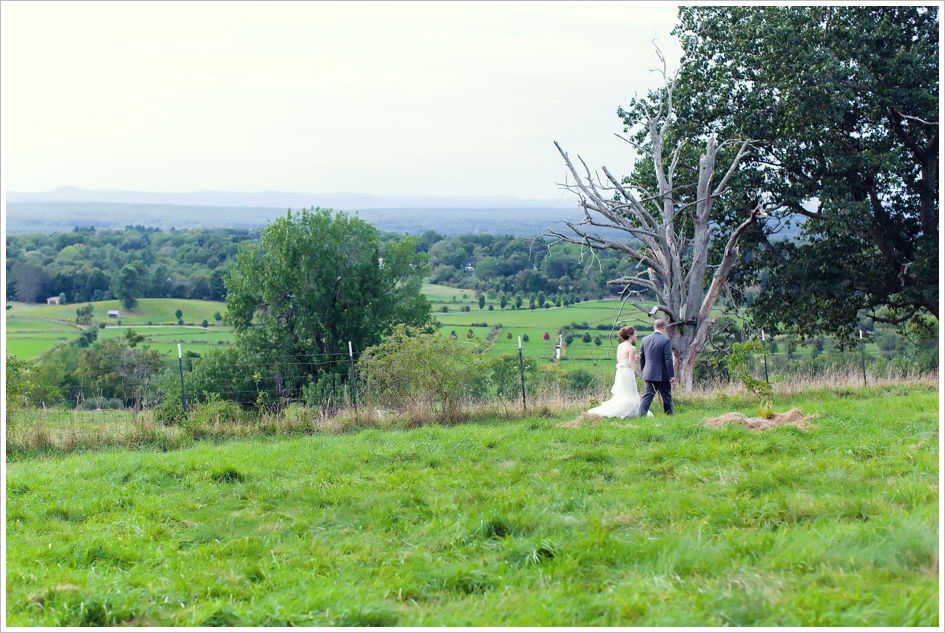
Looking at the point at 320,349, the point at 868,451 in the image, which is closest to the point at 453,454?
the point at 868,451

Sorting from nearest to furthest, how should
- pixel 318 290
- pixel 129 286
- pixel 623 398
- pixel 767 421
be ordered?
pixel 767 421, pixel 623 398, pixel 318 290, pixel 129 286

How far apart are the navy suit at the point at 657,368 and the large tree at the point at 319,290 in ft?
85.5

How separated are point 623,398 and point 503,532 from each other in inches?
255

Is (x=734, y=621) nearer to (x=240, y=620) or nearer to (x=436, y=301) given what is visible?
(x=240, y=620)

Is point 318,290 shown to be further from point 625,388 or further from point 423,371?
point 625,388

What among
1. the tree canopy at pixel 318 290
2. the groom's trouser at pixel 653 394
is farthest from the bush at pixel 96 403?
the tree canopy at pixel 318 290

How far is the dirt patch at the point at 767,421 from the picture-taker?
9914mm

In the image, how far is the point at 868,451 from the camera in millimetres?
8023

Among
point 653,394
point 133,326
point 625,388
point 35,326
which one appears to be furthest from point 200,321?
point 653,394

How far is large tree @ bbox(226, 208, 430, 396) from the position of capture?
38.1 metres

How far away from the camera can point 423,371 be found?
12.8 meters

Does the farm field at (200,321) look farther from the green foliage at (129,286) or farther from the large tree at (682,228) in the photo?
the large tree at (682,228)

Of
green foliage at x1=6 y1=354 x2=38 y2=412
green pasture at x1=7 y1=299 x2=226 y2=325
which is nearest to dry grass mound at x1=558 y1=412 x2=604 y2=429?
green foliage at x1=6 y1=354 x2=38 y2=412

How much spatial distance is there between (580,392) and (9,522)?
9.81 m
